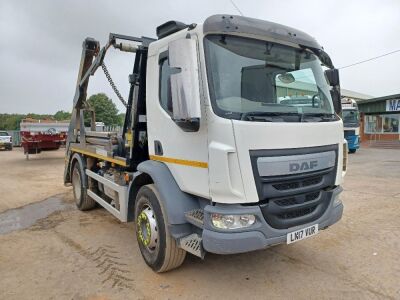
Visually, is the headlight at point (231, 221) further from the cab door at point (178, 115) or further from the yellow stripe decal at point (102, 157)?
the yellow stripe decal at point (102, 157)

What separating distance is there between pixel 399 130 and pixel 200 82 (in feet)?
95.8

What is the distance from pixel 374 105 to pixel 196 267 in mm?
28138

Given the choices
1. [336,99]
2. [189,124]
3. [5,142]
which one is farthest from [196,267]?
[5,142]

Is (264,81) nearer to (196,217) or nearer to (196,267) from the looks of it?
(196,217)

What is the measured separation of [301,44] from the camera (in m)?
3.64

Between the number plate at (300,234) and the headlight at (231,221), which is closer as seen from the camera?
the headlight at (231,221)

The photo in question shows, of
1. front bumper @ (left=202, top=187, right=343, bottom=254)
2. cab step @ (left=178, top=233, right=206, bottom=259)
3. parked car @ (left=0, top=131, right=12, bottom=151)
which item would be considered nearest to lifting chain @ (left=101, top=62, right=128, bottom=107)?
cab step @ (left=178, top=233, right=206, bottom=259)

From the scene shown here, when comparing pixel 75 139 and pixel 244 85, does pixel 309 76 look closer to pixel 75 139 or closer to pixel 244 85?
pixel 244 85

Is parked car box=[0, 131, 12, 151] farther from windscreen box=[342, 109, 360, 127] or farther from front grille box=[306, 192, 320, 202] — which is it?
front grille box=[306, 192, 320, 202]

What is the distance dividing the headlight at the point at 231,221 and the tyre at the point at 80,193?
3947 millimetres

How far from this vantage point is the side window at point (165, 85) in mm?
3566

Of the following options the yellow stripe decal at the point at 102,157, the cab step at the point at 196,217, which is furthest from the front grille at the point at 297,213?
the yellow stripe decal at the point at 102,157

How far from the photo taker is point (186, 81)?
291 cm

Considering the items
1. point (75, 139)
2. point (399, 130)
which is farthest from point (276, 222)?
point (399, 130)
